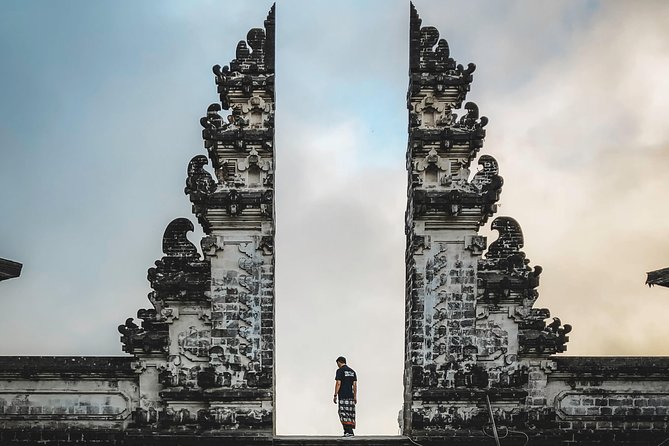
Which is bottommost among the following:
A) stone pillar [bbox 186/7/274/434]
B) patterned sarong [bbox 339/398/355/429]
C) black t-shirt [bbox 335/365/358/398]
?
patterned sarong [bbox 339/398/355/429]

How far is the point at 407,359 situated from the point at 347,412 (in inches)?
48.4

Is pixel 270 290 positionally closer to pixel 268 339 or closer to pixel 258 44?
pixel 268 339

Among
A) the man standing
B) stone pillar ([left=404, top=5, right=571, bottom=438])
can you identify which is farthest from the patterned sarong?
stone pillar ([left=404, top=5, right=571, bottom=438])

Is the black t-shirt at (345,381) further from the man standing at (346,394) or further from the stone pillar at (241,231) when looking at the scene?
the stone pillar at (241,231)

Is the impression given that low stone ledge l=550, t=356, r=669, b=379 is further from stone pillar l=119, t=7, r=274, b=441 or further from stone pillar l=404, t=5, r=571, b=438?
stone pillar l=119, t=7, r=274, b=441

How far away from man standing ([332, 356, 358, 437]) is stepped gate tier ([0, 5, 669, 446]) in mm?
594

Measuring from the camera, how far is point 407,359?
21.0 metres

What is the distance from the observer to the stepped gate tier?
2047 cm

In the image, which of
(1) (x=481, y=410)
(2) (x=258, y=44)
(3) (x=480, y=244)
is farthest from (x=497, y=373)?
(2) (x=258, y=44)

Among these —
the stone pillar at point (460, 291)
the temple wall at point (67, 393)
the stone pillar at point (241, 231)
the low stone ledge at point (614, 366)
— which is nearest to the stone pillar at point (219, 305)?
the stone pillar at point (241, 231)

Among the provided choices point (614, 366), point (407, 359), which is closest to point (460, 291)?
point (407, 359)

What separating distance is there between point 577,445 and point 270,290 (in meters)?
5.16

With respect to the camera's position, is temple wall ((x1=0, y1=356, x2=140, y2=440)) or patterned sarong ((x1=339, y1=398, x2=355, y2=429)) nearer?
temple wall ((x1=0, y1=356, x2=140, y2=440))

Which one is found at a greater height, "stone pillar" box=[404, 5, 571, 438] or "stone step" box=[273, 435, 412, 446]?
"stone pillar" box=[404, 5, 571, 438]
